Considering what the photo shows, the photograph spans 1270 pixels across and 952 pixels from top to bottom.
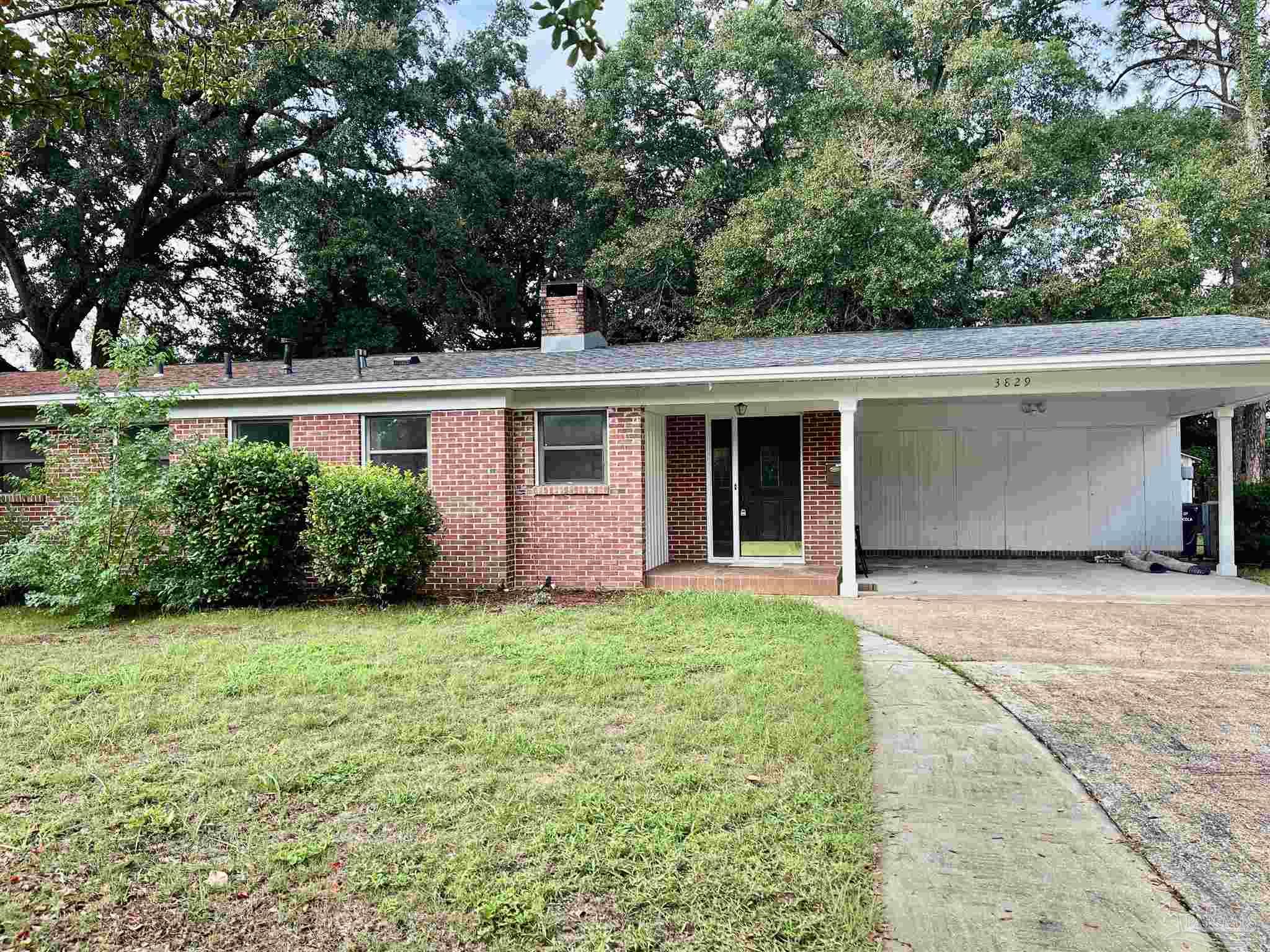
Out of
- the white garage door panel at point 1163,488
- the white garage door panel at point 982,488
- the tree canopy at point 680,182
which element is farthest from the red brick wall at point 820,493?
the tree canopy at point 680,182

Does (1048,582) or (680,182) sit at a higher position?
(680,182)

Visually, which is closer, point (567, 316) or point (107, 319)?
point (567, 316)

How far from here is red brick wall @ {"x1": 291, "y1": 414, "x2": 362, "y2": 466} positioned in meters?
10.9

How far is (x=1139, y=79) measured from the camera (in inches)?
832

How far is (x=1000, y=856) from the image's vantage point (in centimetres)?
321

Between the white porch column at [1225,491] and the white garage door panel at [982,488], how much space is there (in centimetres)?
318

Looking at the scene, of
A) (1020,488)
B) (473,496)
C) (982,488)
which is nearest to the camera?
(473,496)

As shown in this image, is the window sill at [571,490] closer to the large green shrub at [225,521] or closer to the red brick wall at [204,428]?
the large green shrub at [225,521]

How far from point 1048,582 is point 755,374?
15.9 ft

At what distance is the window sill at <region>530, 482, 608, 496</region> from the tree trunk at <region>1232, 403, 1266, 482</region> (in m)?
15.8

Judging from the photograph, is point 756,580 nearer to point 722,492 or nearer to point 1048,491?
point 722,492

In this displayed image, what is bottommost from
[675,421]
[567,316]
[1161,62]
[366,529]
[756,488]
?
[366,529]

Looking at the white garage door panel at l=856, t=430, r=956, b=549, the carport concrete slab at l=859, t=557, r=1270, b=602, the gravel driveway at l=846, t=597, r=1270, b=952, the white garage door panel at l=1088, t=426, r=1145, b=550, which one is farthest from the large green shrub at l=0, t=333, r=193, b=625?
the white garage door panel at l=1088, t=426, r=1145, b=550

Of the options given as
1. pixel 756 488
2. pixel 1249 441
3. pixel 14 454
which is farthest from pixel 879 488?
pixel 14 454
